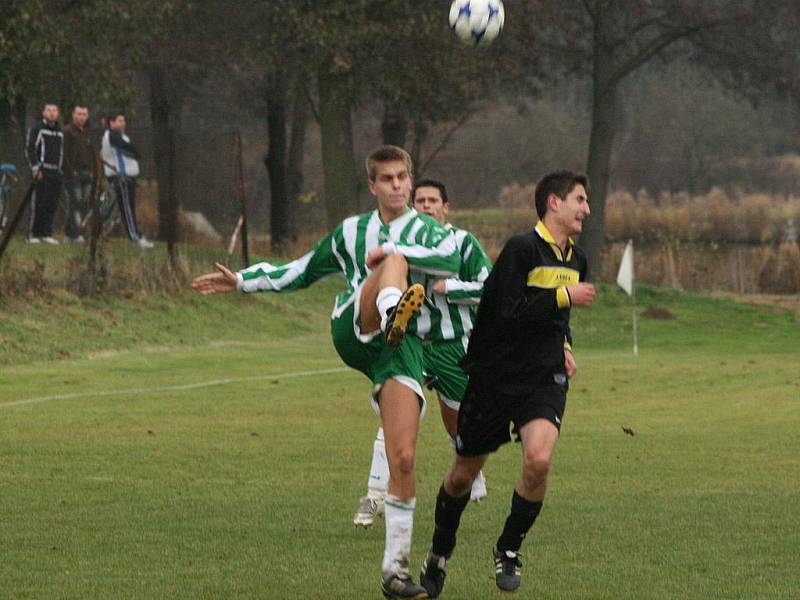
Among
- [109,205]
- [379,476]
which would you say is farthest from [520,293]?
[109,205]

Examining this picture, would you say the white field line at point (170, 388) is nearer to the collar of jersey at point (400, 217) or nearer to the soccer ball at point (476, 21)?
the soccer ball at point (476, 21)

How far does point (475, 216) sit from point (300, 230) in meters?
9.05

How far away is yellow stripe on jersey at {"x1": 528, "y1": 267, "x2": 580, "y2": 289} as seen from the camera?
313 inches

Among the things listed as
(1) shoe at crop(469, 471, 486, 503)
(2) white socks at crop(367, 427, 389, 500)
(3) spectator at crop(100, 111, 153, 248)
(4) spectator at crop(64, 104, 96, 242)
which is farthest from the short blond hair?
(3) spectator at crop(100, 111, 153, 248)

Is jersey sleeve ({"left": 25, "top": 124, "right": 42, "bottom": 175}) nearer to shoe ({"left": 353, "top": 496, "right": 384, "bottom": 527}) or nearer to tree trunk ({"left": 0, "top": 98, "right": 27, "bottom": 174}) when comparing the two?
tree trunk ({"left": 0, "top": 98, "right": 27, "bottom": 174})

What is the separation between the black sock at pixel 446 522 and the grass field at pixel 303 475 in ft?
0.72

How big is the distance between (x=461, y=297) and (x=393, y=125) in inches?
1106

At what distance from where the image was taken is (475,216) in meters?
51.7

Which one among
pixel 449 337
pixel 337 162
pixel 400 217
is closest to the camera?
pixel 400 217

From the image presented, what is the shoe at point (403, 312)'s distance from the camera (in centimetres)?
743

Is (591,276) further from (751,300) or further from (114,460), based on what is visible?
(114,460)

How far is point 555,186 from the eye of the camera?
26.6 ft

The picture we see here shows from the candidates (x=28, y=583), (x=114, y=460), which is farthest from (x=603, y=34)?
(x=28, y=583)

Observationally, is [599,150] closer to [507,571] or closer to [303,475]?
[303,475]
